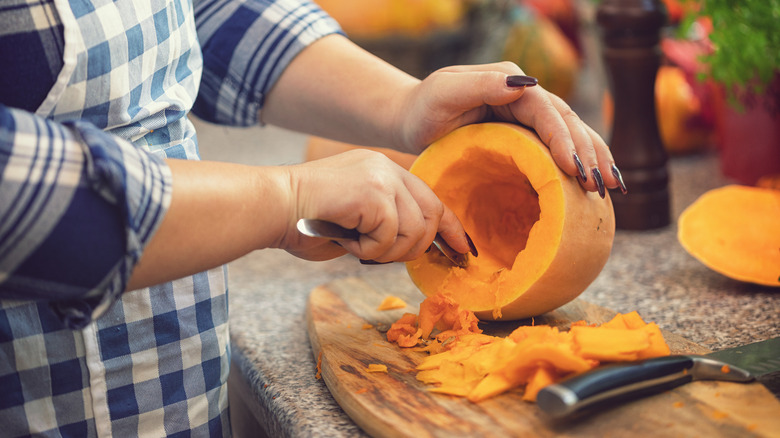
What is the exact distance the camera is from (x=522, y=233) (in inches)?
41.4

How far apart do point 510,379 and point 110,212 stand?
1.35ft

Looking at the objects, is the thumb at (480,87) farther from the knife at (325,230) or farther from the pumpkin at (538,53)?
the pumpkin at (538,53)

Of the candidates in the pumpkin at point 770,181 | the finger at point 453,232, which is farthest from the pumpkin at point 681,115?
the finger at point 453,232

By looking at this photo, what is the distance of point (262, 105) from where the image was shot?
115 centimetres

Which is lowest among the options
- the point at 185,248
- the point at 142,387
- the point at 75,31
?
the point at 142,387

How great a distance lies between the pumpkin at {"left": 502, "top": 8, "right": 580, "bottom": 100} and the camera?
92.3 inches

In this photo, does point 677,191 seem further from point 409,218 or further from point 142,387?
point 142,387

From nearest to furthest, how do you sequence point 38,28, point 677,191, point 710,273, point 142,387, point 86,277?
point 86,277, point 38,28, point 142,387, point 710,273, point 677,191

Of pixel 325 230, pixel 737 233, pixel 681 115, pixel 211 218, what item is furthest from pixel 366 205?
pixel 681 115

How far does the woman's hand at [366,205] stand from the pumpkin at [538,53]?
5.36ft

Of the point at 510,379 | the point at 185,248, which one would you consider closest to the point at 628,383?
the point at 510,379

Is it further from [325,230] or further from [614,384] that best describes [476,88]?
[614,384]

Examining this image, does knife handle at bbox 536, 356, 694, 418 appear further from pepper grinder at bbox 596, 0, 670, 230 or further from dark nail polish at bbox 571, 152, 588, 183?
pepper grinder at bbox 596, 0, 670, 230

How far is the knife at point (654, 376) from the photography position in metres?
0.65
